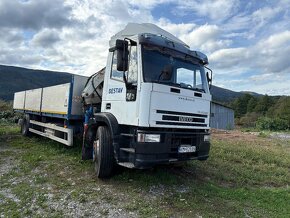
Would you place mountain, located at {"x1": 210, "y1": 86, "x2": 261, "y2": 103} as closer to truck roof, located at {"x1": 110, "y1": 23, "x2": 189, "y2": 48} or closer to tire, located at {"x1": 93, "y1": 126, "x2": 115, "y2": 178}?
truck roof, located at {"x1": 110, "y1": 23, "x2": 189, "y2": 48}

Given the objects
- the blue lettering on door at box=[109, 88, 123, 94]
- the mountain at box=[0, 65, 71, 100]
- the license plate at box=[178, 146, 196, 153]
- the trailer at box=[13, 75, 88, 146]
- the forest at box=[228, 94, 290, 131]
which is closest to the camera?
the license plate at box=[178, 146, 196, 153]

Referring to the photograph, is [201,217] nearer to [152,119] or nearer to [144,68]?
[152,119]

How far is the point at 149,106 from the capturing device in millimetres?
5348

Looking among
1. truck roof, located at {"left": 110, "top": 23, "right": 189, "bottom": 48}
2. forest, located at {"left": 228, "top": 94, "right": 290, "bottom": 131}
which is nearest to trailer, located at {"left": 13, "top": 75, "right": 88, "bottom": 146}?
truck roof, located at {"left": 110, "top": 23, "right": 189, "bottom": 48}

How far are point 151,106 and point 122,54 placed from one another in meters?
1.18

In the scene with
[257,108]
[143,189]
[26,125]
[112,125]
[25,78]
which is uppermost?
[25,78]

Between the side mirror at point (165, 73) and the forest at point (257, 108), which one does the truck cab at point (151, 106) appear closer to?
the side mirror at point (165, 73)

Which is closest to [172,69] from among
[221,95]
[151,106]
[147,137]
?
[151,106]

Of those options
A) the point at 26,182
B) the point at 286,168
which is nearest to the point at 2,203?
the point at 26,182

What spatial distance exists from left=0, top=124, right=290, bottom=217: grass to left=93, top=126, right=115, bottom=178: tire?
263 millimetres

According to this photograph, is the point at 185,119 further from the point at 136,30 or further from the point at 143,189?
the point at 136,30

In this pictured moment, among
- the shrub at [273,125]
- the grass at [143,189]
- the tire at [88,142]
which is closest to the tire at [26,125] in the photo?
the grass at [143,189]

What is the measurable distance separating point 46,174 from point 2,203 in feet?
6.03

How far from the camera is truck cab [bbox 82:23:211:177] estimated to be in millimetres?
5371
